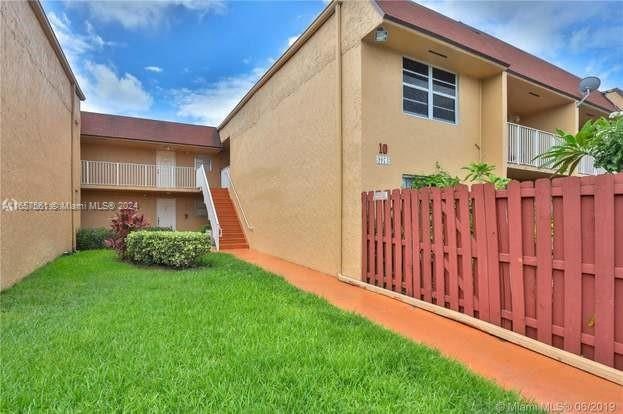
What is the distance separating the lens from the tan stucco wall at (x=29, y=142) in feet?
21.2

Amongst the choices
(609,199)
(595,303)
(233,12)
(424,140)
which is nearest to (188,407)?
(595,303)

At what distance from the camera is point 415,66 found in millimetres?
8578

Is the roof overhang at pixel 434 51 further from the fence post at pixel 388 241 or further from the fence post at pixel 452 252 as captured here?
the fence post at pixel 452 252

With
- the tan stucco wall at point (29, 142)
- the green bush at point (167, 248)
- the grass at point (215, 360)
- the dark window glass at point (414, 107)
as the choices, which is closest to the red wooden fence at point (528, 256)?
the grass at point (215, 360)

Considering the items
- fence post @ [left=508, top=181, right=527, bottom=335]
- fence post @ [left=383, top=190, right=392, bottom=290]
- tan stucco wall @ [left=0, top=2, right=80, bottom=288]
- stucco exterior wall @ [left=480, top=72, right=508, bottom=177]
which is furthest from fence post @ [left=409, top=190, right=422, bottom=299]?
tan stucco wall @ [left=0, top=2, right=80, bottom=288]

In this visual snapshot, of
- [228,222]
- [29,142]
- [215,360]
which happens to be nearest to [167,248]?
[29,142]

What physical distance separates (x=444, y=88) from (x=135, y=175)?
15.3m

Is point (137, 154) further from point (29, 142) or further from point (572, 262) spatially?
point (572, 262)

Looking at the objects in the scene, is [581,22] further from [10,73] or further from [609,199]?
[10,73]

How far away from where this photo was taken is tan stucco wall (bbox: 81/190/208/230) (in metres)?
17.1

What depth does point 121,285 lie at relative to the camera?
6641 millimetres

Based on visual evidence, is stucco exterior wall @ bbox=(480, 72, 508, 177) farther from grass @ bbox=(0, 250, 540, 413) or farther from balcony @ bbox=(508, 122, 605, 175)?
grass @ bbox=(0, 250, 540, 413)

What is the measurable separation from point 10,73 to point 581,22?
15.1m

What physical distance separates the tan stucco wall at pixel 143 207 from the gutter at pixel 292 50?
7.08 metres
